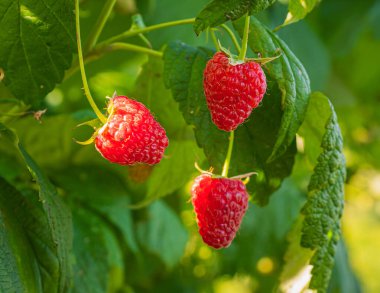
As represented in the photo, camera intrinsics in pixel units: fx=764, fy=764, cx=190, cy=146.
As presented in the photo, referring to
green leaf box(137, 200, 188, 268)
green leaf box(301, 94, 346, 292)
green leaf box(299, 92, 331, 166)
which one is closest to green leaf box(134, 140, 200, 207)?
green leaf box(299, 92, 331, 166)

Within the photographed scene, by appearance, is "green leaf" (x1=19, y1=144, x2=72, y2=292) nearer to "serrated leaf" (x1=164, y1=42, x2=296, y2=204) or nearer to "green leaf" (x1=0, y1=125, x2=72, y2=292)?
"green leaf" (x1=0, y1=125, x2=72, y2=292)

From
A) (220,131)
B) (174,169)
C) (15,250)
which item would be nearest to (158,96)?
(174,169)

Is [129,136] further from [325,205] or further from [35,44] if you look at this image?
[325,205]

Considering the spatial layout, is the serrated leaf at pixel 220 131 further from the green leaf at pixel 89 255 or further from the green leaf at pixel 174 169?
the green leaf at pixel 89 255

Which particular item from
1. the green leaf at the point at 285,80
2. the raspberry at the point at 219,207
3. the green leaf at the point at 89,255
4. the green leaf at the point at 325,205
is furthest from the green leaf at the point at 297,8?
the green leaf at the point at 89,255

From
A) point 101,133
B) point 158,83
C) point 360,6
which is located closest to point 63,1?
point 101,133

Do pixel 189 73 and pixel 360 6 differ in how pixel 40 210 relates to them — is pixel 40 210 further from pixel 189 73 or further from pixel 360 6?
pixel 360 6
